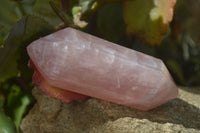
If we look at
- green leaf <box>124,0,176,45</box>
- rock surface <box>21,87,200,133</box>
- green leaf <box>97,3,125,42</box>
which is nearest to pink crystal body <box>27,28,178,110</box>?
rock surface <box>21,87,200,133</box>

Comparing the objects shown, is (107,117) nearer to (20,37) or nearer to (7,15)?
(20,37)

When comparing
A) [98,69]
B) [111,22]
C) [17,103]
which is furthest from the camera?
[111,22]

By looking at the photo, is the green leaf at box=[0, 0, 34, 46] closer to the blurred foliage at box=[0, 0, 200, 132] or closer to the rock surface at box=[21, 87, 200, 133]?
the blurred foliage at box=[0, 0, 200, 132]

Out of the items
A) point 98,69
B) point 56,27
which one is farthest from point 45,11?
point 98,69

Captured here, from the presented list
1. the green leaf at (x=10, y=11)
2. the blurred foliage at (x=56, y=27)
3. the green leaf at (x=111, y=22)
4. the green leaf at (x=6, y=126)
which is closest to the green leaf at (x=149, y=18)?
the blurred foliage at (x=56, y=27)

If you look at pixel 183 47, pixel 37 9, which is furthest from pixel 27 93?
pixel 183 47
